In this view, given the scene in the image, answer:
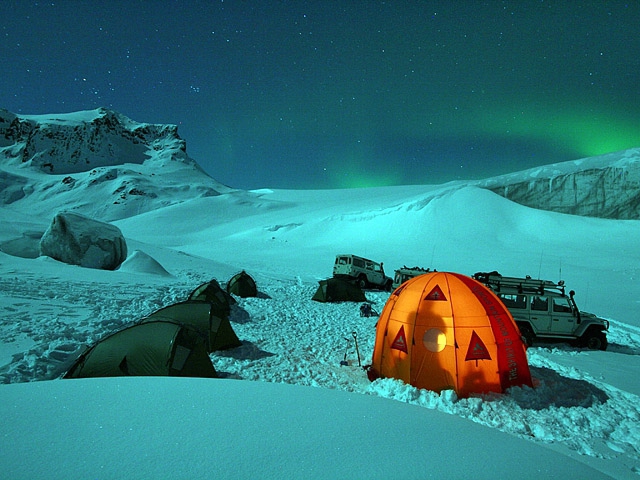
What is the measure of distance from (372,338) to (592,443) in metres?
6.27

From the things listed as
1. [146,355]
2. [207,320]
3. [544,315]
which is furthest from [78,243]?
[544,315]

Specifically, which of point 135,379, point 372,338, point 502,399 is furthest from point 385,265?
point 135,379

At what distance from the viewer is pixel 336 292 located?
17188 mm

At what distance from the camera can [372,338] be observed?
36.1 ft

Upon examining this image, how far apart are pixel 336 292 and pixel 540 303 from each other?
8782 millimetres

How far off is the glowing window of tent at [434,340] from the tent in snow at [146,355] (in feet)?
13.4

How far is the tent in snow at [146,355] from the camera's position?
5.98 meters

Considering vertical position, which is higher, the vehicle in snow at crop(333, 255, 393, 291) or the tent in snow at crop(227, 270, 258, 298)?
the vehicle in snow at crop(333, 255, 393, 291)

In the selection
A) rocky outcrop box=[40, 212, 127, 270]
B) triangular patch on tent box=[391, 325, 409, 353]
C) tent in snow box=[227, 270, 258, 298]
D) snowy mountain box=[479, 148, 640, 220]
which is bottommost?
tent in snow box=[227, 270, 258, 298]

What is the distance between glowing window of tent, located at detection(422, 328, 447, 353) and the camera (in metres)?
6.60

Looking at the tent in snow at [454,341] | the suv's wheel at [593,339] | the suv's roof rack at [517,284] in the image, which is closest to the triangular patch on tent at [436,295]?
the tent in snow at [454,341]

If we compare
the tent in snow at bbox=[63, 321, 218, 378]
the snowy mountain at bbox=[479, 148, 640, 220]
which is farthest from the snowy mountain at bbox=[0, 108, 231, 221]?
Answer: the tent in snow at bbox=[63, 321, 218, 378]

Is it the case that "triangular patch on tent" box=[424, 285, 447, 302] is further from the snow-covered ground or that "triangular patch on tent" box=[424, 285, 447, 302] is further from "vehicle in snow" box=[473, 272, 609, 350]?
"vehicle in snow" box=[473, 272, 609, 350]

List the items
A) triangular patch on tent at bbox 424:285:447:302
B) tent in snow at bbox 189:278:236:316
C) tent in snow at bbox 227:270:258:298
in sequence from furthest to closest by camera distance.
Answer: tent in snow at bbox 227:270:258:298, tent in snow at bbox 189:278:236:316, triangular patch on tent at bbox 424:285:447:302
